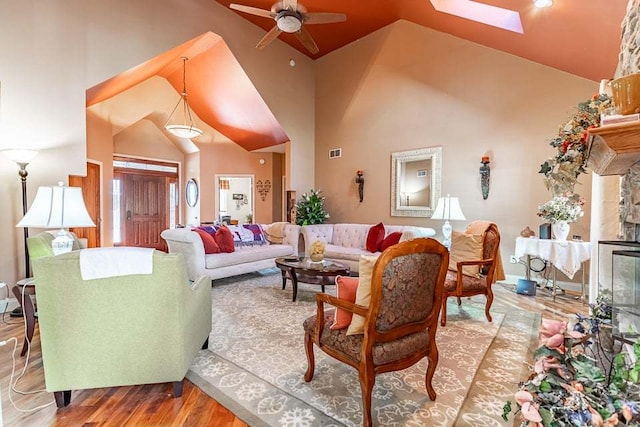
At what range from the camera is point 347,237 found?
18.9 ft

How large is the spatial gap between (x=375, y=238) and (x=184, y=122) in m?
5.67

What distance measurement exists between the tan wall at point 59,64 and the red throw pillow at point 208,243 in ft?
5.65

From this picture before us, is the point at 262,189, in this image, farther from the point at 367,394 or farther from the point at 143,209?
the point at 367,394

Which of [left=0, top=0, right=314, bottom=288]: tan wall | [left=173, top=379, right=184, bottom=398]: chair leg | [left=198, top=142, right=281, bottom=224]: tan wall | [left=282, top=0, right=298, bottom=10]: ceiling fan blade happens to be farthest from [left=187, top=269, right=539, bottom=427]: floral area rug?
[left=198, top=142, right=281, bottom=224]: tan wall

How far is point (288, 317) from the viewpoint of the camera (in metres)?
3.30

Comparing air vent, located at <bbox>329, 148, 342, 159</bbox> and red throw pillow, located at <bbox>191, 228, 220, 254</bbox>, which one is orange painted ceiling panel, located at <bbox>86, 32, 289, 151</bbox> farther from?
red throw pillow, located at <bbox>191, 228, 220, 254</bbox>

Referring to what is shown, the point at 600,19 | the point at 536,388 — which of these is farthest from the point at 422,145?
the point at 536,388

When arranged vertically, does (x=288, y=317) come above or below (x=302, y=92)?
below

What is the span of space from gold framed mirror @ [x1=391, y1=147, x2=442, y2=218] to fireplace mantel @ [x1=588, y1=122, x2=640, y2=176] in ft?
11.6

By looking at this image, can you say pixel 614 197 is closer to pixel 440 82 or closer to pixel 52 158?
pixel 440 82

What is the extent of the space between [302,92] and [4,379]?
6.87m

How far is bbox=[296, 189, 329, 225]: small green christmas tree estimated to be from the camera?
6.75m

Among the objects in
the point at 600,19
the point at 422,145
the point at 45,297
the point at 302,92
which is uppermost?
the point at 302,92

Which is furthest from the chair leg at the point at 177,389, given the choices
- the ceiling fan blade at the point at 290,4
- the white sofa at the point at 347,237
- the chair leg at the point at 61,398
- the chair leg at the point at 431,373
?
the ceiling fan blade at the point at 290,4
